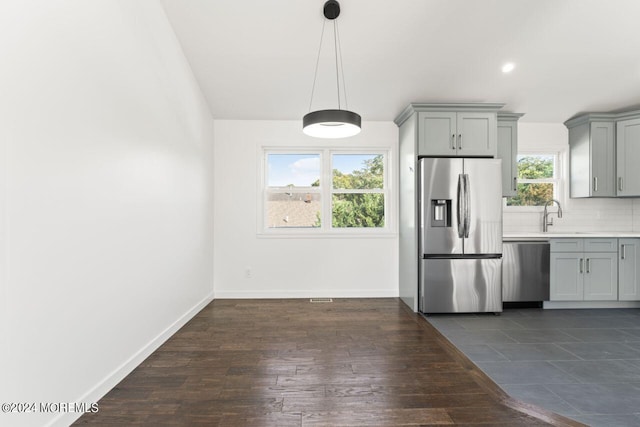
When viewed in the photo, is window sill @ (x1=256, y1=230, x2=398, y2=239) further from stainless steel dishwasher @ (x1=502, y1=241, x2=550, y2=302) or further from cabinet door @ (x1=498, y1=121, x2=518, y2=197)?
cabinet door @ (x1=498, y1=121, x2=518, y2=197)

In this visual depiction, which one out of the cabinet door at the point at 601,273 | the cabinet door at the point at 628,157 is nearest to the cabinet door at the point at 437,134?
the cabinet door at the point at 601,273

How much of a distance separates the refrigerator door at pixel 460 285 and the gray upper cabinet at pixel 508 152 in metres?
1.11

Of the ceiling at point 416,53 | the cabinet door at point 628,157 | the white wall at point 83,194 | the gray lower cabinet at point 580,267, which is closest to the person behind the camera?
the white wall at point 83,194

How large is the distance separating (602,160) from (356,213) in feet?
10.9

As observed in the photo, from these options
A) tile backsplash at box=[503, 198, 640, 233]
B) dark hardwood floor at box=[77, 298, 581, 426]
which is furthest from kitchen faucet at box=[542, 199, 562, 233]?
dark hardwood floor at box=[77, 298, 581, 426]

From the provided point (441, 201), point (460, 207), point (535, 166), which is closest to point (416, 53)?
point (441, 201)

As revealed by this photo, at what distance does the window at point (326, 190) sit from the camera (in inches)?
188

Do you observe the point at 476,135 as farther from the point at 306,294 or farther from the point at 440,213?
the point at 306,294

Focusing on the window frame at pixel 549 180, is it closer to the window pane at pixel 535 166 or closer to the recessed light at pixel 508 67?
the window pane at pixel 535 166

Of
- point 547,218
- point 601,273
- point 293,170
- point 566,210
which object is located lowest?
point 601,273

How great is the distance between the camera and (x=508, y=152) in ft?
14.2

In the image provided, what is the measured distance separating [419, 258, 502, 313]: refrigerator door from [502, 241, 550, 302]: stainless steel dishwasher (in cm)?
29

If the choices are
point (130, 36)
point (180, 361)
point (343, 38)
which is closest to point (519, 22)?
point (343, 38)

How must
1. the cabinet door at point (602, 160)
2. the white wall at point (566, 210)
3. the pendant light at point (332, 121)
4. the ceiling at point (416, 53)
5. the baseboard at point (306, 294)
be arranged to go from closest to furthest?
the pendant light at point (332, 121) < the ceiling at point (416, 53) < the cabinet door at point (602, 160) < the baseboard at point (306, 294) < the white wall at point (566, 210)
